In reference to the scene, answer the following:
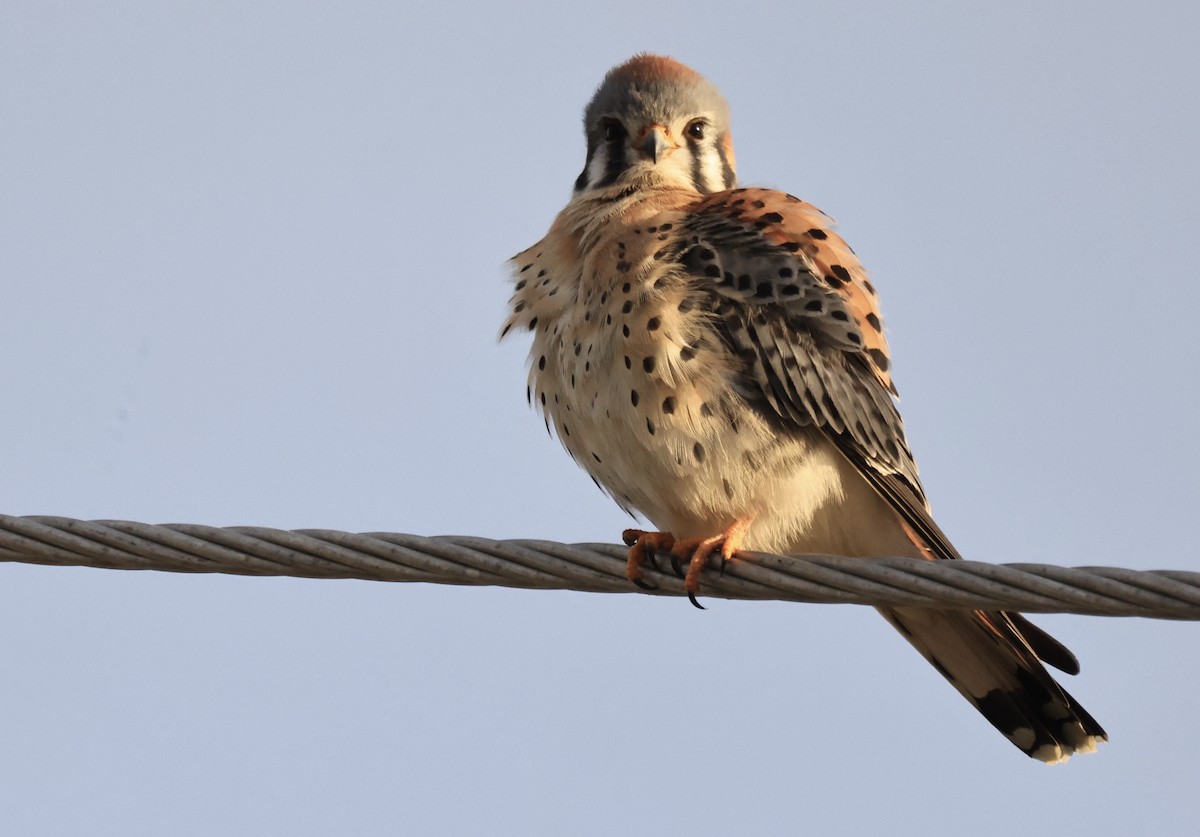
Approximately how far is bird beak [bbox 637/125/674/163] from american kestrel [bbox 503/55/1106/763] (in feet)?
1.00

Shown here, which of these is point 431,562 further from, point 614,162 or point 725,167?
point 725,167

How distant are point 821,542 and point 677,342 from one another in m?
0.74

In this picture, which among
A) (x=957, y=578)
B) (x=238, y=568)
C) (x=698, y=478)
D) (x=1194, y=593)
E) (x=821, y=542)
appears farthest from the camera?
(x=821, y=542)

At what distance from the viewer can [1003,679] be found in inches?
176

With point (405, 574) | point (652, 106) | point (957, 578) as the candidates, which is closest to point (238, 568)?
point (405, 574)

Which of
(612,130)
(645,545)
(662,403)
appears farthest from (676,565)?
(612,130)

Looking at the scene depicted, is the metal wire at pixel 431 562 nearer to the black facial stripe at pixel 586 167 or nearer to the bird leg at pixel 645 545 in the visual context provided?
the bird leg at pixel 645 545

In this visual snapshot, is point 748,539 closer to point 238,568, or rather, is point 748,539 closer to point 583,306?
point 583,306

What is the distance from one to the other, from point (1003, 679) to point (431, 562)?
1.96m

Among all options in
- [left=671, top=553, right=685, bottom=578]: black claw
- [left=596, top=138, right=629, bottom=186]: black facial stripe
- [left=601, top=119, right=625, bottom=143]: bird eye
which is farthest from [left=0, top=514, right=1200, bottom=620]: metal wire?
[left=601, top=119, right=625, bottom=143]: bird eye

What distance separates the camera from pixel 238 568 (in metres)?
3.20

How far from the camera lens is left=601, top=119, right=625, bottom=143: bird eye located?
209 inches

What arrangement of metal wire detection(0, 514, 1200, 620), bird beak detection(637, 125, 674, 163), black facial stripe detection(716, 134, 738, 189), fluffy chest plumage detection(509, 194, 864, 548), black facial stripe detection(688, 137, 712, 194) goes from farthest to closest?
black facial stripe detection(716, 134, 738, 189) < black facial stripe detection(688, 137, 712, 194) < bird beak detection(637, 125, 674, 163) < fluffy chest plumage detection(509, 194, 864, 548) < metal wire detection(0, 514, 1200, 620)

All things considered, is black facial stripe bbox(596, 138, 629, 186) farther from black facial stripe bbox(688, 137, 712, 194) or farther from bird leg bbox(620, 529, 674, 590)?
bird leg bbox(620, 529, 674, 590)
